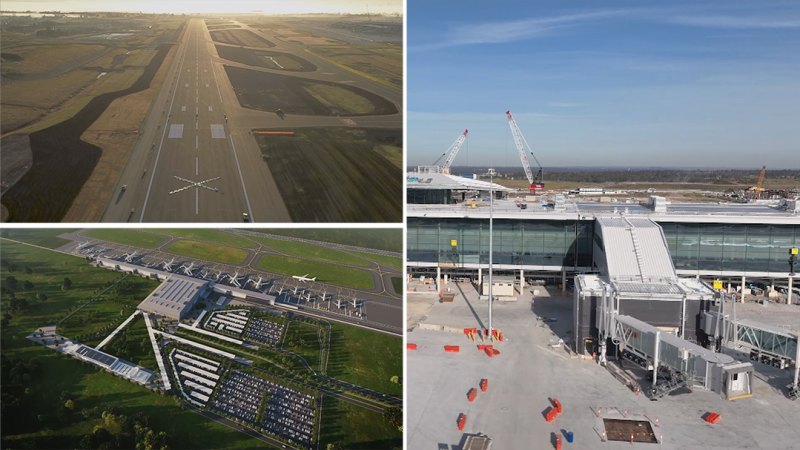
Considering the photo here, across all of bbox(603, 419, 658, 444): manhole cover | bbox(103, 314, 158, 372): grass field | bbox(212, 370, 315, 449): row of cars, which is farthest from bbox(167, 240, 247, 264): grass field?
bbox(603, 419, 658, 444): manhole cover

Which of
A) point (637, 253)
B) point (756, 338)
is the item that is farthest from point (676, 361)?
point (637, 253)

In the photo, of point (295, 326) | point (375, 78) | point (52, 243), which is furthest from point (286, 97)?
point (52, 243)

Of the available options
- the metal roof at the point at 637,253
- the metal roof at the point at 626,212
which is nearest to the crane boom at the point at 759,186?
the metal roof at the point at 626,212

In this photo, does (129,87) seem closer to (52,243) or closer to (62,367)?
(62,367)

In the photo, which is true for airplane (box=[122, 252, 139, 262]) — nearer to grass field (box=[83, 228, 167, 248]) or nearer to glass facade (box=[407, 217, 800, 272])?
grass field (box=[83, 228, 167, 248])

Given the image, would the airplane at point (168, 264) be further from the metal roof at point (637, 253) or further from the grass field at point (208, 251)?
the metal roof at point (637, 253)

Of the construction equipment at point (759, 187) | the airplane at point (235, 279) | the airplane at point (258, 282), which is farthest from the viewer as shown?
the construction equipment at point (759, 187)
